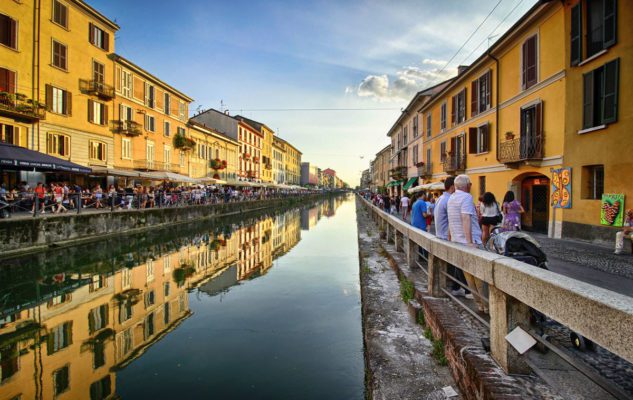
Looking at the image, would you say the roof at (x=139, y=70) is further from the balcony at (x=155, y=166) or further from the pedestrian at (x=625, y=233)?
the pedestrian at (x=625, y=233)

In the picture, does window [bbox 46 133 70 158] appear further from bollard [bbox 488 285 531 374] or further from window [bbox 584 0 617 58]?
window [bbox 584 0 617 58]

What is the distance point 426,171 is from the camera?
28641mm

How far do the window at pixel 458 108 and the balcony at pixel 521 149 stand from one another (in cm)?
644

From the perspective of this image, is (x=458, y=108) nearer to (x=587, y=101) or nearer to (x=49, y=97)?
(x=587, y=101)

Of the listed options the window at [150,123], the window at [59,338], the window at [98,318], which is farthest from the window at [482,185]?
the window at [150,123]

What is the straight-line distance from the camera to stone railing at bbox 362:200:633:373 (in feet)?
5.01

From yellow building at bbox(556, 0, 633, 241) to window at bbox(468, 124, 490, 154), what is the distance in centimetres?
567

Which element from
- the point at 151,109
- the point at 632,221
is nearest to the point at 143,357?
the point at 632,221

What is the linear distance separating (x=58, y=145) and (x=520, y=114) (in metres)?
24.6

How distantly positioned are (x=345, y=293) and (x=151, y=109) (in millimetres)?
29176

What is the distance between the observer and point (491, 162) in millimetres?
17938

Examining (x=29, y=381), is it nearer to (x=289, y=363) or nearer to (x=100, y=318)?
(x=100, y=318)

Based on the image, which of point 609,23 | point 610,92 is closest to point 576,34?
point 609,23

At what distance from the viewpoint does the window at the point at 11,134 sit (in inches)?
710
